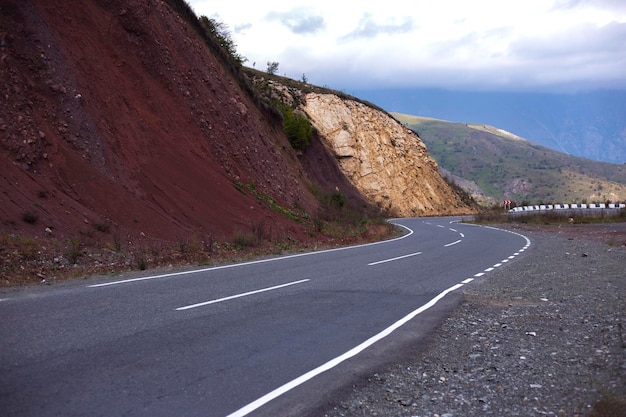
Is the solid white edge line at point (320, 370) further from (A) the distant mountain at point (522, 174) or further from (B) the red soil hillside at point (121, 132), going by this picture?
(A) the distant mountain at point (522, 174)

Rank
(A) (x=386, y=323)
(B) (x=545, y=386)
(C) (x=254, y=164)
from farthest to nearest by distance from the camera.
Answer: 1. (C) (x=254, y=164)
2. (A) (x=386, y=323)
3. (B) (x=545, y=386)

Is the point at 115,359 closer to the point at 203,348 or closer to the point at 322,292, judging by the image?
the point at 203,348

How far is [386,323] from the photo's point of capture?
29.0 ft

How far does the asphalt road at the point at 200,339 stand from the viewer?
531 cm

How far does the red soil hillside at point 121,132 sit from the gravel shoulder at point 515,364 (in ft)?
33.8

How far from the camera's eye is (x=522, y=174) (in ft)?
474

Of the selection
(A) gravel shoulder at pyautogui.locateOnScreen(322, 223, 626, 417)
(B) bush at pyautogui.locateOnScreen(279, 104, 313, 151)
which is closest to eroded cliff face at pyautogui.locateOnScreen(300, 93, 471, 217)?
(B) bush at pyautogui.locateOnScreen(279, 104, 313, 151)

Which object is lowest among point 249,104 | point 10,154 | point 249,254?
point 249,254

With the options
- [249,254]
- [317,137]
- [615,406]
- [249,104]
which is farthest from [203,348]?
[317,137]

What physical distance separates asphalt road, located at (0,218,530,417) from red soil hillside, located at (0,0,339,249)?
16.9 feet

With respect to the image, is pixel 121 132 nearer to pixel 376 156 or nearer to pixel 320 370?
pixel 320 370

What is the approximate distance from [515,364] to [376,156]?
185 feet

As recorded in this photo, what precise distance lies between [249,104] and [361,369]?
31067 millimetres

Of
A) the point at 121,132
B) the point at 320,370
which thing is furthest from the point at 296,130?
the point at 320,370
